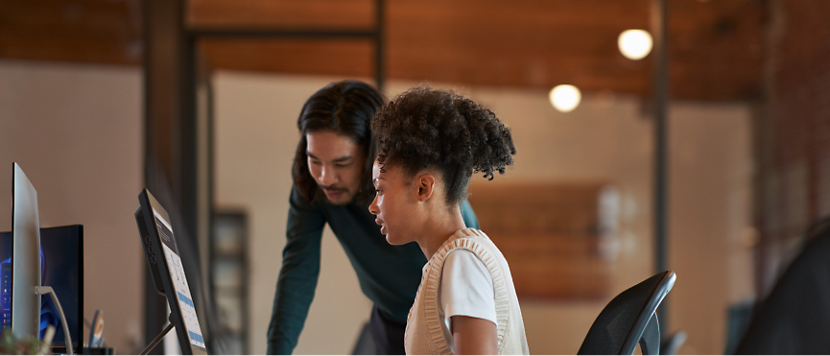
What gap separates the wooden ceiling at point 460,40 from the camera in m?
2.85

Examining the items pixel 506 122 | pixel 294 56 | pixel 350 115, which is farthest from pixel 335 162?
pixel 294 56

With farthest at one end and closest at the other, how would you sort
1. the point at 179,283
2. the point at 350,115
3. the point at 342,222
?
1. the point at 342,222
2. the point at 350,115
3. the point at 179,283

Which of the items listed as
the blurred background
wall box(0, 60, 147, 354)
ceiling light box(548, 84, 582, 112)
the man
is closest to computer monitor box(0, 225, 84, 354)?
the man

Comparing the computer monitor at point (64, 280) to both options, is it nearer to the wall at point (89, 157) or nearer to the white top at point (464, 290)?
the white top at point (464, 290)

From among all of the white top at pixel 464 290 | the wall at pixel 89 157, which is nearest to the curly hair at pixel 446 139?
the white top at pixel 464 290

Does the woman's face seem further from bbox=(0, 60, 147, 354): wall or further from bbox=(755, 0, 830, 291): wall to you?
bbox=(755, 0, 830, 291): wall

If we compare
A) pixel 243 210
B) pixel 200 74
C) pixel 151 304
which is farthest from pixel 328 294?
pixel 200 74

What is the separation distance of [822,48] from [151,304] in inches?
128

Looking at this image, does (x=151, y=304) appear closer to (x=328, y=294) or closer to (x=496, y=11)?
(x=328, y=294)

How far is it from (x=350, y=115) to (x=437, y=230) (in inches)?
15.6

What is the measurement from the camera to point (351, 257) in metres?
1.51

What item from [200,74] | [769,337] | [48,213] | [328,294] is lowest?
[328,294]

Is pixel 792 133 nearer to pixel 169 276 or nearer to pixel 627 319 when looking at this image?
pixel 627 319

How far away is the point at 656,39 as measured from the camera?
2971 mm
